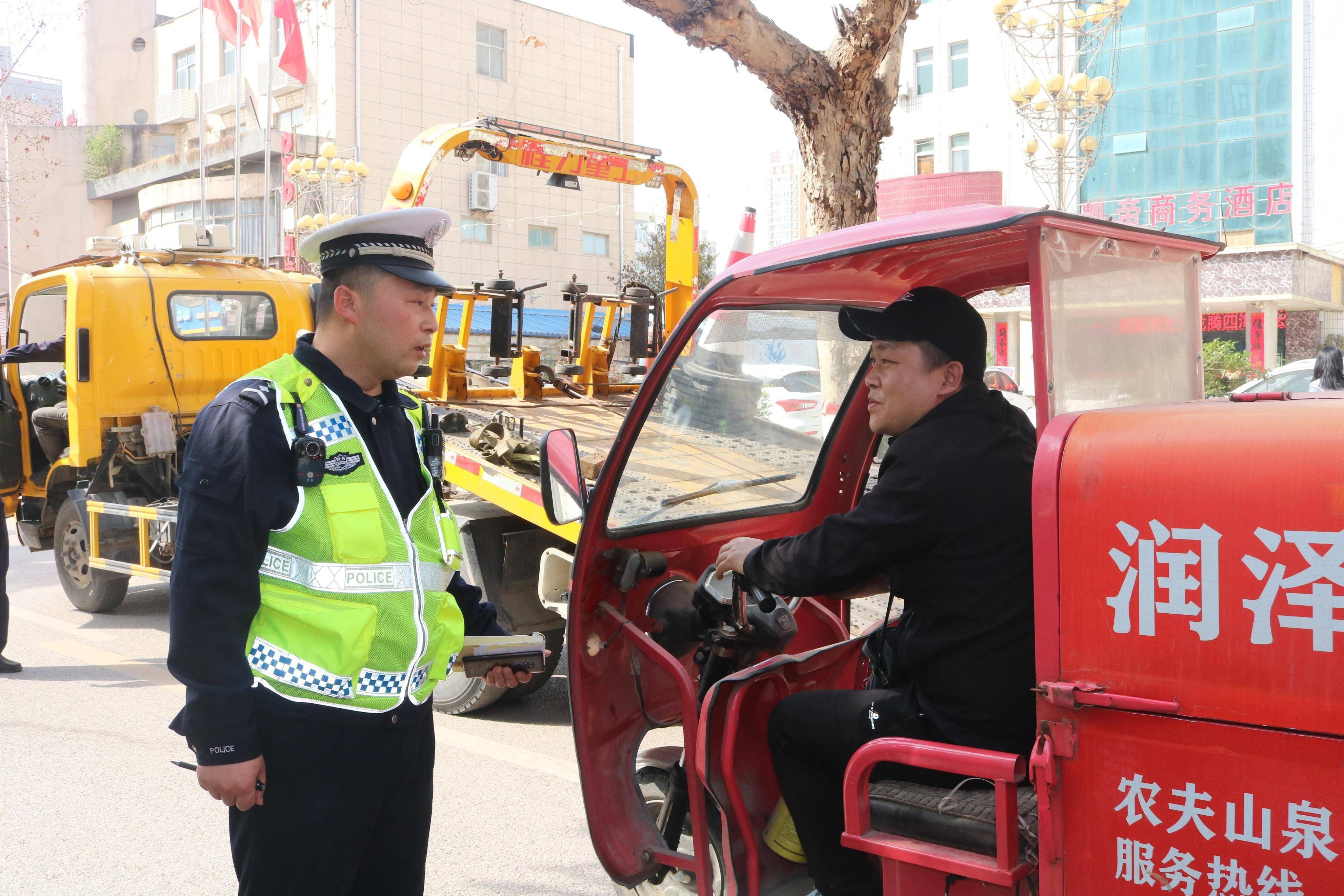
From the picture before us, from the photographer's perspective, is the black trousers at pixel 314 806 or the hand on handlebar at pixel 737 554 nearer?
A: the black trousers at pixel 314 806

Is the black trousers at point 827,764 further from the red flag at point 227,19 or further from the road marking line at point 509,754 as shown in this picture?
the red flag at point 227,19

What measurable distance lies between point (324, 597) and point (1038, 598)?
1.30 metres

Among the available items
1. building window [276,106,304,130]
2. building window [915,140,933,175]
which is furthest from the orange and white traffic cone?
building window [276,106,304,130]

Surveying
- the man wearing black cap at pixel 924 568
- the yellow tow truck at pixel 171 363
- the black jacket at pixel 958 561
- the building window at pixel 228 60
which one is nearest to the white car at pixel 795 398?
the man wearing black cap at pixel 924 568

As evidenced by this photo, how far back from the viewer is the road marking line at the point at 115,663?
6.09 metres

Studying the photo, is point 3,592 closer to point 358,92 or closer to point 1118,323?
point 1118,323

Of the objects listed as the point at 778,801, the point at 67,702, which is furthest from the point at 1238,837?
the point at 67,702

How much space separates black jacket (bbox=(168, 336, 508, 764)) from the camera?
1.96 metres

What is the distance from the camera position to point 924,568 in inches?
93.5

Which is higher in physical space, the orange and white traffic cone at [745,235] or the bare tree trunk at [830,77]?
the bare tree trunk at [830,77]

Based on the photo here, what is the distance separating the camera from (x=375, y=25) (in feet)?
112

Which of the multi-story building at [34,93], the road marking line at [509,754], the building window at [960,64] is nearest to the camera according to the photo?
the road marking line at [509,754]

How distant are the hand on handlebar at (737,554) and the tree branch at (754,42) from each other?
4.98 meters

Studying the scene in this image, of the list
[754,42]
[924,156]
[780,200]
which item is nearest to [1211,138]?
[924,156]
